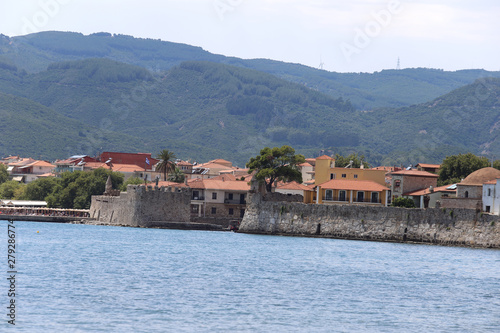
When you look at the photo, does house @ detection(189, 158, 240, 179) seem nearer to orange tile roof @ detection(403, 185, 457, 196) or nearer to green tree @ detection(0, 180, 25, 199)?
green tree @ detection(0, 180, 25, 199)

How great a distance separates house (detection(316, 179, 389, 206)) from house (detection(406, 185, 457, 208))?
3.60 metres

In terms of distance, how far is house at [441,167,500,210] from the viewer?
5919 cm

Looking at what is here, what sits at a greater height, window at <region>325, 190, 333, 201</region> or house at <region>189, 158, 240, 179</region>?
house at <region>189, 158, 240, 179</region>

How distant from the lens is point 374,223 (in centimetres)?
5900

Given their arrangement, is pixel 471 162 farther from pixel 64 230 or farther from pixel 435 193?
pixel 64 230

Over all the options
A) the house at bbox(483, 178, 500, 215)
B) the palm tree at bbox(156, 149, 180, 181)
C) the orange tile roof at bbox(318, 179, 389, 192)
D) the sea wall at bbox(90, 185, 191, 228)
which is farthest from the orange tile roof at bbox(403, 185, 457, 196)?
the palm tree at bbox(156, 149, 180, 181)

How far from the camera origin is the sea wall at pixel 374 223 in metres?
53.9

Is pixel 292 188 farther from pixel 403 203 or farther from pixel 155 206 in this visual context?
pixel 403 203

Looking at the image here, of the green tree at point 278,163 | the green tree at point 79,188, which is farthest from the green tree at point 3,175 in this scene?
the green tree at point 278,163

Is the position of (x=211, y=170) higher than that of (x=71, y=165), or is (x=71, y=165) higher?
(x=211, y=170)

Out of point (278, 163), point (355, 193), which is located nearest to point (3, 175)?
point (278, 163)

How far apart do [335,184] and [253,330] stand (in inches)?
1638

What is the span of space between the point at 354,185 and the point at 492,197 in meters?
12.0

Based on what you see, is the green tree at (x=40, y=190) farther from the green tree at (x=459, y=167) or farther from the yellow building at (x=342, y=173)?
the green tree at (x=459, y=167)
